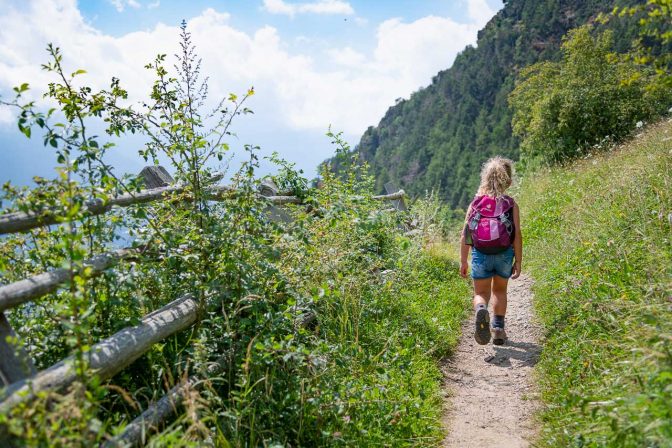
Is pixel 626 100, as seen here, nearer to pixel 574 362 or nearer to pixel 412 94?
pixel 574 362

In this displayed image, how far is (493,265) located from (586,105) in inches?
523

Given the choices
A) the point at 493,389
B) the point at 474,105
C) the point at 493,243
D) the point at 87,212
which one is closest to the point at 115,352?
the point at 87,212

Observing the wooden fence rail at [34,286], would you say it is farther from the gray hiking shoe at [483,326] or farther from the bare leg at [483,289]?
the bare leg at [483,289]

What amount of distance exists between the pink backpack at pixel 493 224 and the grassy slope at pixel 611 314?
31.3 inches

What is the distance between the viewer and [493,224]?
4.92 m

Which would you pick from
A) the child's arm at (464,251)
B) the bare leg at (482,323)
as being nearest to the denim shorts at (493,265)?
the child's arm at (464,251)

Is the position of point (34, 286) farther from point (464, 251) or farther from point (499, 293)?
point (499, 293)

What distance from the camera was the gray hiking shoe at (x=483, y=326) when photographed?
15.7ft

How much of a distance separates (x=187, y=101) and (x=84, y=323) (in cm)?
214

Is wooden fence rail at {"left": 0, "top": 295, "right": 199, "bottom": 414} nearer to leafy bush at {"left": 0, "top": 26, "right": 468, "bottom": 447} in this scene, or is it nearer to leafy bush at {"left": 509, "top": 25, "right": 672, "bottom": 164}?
leafy bush at {"left": 0, "top": 26, "right": 468, "bottom": 447}

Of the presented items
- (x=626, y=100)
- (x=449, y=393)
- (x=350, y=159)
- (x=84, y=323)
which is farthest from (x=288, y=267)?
(x=626, y=100)

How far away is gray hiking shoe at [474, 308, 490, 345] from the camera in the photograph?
15.7 ft

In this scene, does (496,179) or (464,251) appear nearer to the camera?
(496,179)

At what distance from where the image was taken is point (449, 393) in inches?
165
